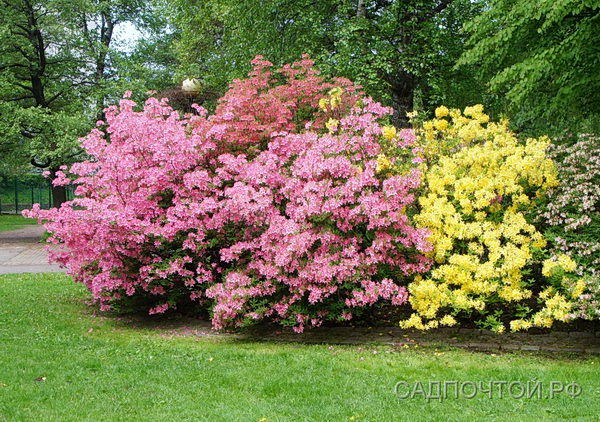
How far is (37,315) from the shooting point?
815cm

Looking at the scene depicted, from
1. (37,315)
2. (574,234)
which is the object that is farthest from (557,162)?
(37,315)

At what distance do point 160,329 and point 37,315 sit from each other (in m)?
1.91

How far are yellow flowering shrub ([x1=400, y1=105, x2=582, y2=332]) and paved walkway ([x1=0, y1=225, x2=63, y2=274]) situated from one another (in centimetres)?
937

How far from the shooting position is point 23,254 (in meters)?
15.9

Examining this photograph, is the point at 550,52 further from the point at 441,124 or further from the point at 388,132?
the point at 388,132

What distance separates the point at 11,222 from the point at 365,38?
20.9 m

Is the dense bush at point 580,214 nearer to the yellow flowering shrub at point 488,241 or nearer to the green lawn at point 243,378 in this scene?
the yellow flowering shrub at point 488,241

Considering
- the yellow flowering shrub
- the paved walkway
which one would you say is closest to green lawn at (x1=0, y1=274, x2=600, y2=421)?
the yellow flowering shrub

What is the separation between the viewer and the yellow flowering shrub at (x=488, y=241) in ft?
20.9

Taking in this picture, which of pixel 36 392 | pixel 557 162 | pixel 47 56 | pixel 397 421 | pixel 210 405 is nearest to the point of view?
pixel 397 421

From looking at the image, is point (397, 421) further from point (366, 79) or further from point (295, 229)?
point (366, 79)

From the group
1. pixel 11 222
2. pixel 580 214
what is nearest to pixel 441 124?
pixel 580 214

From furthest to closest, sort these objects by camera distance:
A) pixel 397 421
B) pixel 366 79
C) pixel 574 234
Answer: pixel 366 79
pixel 574 234
pixel 397 421

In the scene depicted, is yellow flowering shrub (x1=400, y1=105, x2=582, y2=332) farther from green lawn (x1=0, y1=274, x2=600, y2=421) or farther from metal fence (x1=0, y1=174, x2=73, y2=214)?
metal fence (x1=0, y1=174, x2=73, y2=214)
